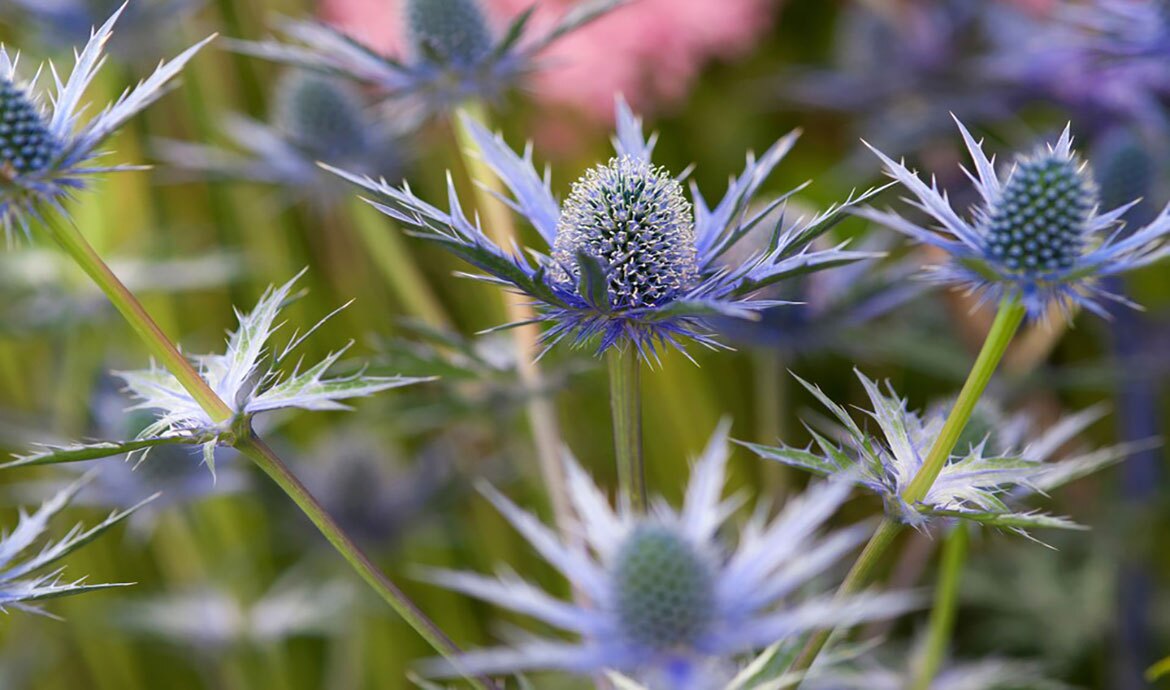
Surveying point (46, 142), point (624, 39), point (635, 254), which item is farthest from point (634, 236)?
point (624, 39)

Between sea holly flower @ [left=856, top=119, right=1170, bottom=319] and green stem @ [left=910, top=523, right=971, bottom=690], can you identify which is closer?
sea holly flower @ [left=856, top=119, right=1170, bottom=319]

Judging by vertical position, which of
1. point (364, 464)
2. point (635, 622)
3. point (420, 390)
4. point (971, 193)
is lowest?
point (635, 622)

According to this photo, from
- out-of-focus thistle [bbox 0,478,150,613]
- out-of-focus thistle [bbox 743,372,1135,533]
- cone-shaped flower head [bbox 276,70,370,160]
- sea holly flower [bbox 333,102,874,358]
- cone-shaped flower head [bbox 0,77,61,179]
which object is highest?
cone-shaped flower head [bbox 276,70,370,160]

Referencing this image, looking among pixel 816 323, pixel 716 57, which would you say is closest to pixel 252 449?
pixel 816 323

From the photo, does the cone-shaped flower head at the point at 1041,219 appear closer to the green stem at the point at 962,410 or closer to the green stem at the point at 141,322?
the green stem at the point at 962,410

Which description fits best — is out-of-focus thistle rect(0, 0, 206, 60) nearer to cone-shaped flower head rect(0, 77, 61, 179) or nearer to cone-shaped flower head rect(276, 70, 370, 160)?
cone-shaped flower head rect(276, 70, 370, 160)

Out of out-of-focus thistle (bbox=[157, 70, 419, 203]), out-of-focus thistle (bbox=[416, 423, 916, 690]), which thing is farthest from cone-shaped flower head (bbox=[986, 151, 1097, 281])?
out-of-focus thistle (bbox=[157, 70, 419, 203])

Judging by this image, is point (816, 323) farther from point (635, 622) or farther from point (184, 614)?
point (184, 614)
